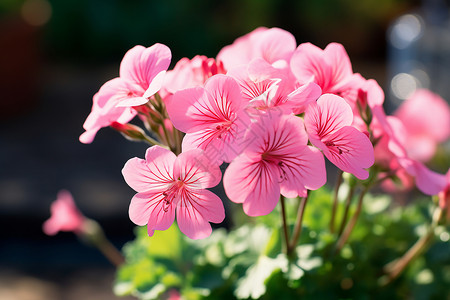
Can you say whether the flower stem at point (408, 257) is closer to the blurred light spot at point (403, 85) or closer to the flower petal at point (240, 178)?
the flower petal at point (240, 178)

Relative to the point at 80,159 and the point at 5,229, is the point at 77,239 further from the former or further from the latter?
the point at 80,159

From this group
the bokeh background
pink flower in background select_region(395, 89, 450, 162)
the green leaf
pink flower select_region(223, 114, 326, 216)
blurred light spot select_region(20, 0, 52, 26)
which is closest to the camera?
pink flower select_region(223, 114, 326, 216)

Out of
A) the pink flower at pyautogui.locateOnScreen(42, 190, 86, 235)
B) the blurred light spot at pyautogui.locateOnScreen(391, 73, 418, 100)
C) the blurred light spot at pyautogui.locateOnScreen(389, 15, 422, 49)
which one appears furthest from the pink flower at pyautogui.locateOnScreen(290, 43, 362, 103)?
the blurred light spot at pyautogui.locateOnScreen(389, 15, 422, 49)

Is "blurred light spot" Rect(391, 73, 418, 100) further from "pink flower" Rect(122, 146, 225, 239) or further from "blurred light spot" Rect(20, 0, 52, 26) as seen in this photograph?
"pink flower" Rect(122, 146, 225, 239)

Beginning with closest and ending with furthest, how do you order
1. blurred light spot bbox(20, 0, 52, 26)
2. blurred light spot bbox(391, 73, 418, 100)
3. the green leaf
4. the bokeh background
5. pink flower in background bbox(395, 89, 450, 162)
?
the green leaf < pink flower in background bbox(395, 89, 450, 162) < the bokeh background < blurred light spot bbox(391, 73, 418, 100) < blurred light spot bbox(20, 0, 52, 26)

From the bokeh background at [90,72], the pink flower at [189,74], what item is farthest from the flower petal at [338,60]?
the bokeh background at [90,72]

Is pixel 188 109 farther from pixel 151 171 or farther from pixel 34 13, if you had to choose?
pixel 34 13
